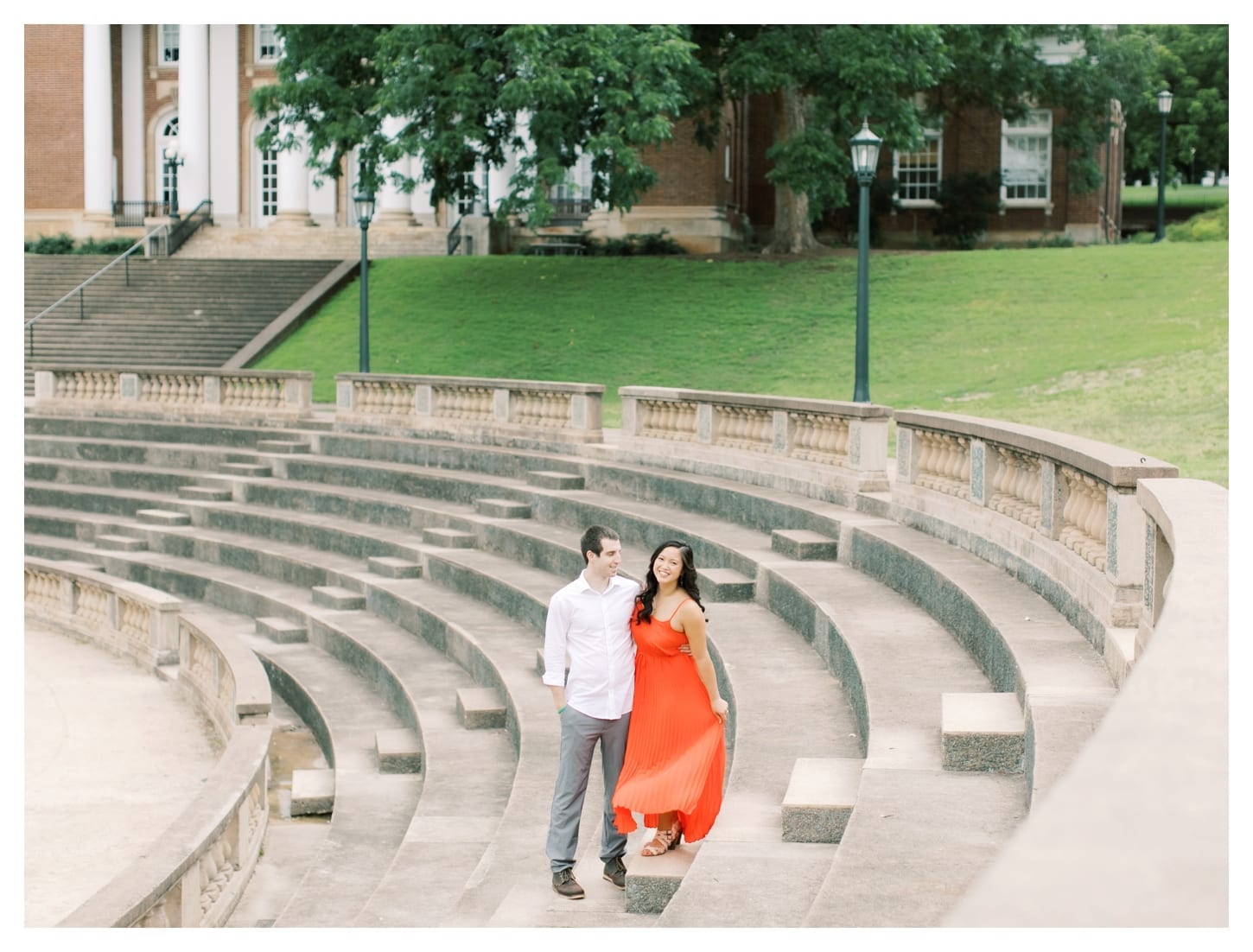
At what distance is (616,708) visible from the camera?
7148 mm

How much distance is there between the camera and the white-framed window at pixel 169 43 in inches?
2159

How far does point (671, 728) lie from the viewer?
7129mm

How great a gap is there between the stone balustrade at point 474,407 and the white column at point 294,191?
80.4 feet

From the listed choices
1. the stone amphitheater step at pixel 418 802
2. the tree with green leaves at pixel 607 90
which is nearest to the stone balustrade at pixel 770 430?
the stone amphitheater step at pixel 418 802

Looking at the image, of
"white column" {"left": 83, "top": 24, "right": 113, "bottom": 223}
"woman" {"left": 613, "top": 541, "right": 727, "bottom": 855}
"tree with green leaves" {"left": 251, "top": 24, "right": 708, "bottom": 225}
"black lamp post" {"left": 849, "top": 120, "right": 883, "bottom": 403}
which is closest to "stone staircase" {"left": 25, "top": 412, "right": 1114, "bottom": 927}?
"woman" {"left": 613, "top": 541, "right": 727, "bottom": 855}

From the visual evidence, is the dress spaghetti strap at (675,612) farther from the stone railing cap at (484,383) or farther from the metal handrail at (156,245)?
the metal handrail at (156,245)

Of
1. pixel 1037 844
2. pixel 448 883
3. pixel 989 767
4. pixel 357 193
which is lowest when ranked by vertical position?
pixel 448 883

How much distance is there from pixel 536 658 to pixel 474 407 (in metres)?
9.33

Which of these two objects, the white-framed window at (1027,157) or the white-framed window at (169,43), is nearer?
the white-framed window at (1027,157)

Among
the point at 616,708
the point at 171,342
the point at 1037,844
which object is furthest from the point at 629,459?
the point at 171,342

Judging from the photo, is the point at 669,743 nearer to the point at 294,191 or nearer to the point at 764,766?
the point at 764,766

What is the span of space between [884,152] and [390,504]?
26033 millimetres

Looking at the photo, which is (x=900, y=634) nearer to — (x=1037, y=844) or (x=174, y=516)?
(x=1037, y=844)

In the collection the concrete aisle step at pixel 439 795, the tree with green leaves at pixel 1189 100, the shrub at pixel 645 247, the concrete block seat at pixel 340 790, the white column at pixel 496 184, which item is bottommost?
the concrete block seat at pixel 340 790
